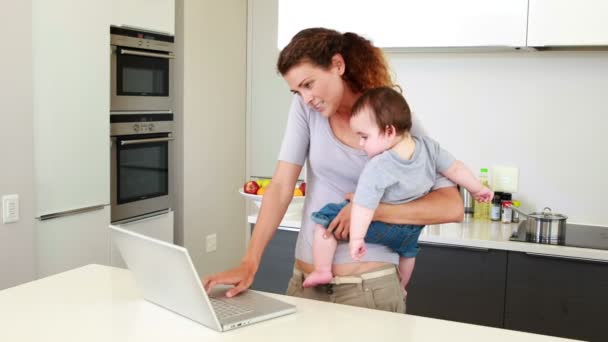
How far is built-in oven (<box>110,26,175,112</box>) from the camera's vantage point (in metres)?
3.65

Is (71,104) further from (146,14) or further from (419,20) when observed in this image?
(419,20)

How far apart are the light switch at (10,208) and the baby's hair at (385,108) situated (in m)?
1.65

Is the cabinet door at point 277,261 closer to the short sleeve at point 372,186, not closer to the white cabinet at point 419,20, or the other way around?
the white cabinet at point 419,20

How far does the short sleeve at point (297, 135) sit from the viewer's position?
220 cm

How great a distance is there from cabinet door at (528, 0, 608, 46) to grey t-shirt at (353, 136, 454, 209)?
1296 mm

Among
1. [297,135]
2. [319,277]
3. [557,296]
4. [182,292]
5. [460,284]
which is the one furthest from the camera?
[460,284]

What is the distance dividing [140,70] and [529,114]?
1.96 metres

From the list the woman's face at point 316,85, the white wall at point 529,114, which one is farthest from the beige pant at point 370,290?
the white wall at point 529,114

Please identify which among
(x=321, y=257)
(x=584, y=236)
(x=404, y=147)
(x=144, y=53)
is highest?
(x=144, y=53)

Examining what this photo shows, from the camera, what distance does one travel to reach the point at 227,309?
6.06ft

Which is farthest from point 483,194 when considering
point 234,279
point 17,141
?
point 17,141

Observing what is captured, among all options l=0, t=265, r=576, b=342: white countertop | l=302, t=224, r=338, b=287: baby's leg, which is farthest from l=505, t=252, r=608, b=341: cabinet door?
l=0, t=265, r=576, b=342: white countertop

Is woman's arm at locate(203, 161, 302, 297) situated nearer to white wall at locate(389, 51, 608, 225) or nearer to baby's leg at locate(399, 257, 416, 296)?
baby's leg at locate(399, 257, 416, 296)

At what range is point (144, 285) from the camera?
1.94 m
